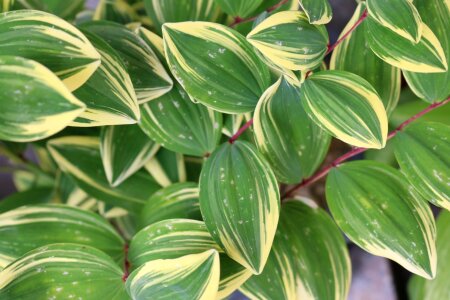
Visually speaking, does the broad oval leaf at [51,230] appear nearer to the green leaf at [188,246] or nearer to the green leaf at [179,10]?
the green leaf at [188,246]

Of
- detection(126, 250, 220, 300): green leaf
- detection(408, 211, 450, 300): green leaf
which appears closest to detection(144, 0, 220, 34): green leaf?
detection(126, 250, 220, 300): green leaf

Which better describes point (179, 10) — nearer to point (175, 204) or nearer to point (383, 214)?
point (175, 204)

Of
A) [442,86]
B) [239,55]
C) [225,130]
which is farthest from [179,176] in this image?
[442,86]

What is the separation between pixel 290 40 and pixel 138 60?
18cm

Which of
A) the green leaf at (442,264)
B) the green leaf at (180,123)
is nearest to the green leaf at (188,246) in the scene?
the green leaf at (180,123)

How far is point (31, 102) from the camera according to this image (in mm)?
313

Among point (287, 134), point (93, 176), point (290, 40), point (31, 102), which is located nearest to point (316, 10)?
point (290, 40)

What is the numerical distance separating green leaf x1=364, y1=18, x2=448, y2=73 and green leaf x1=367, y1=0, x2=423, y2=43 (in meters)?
0.02

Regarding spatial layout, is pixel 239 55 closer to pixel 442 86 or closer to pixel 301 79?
pixel 301 79

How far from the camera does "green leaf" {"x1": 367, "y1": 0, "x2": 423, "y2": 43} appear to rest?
38 centimetres

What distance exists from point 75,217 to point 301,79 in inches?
12.2

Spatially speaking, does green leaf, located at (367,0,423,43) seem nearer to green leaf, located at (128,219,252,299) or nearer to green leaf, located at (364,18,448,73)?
green leaf, located at (364,18,448,73)

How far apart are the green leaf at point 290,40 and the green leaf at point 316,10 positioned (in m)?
0.02

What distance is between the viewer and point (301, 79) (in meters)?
0.43
